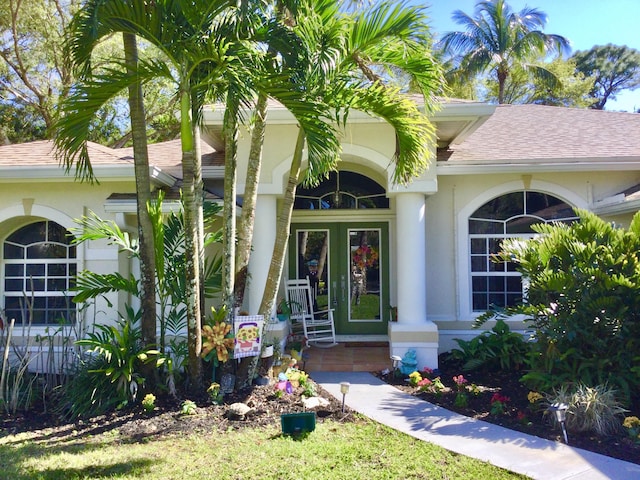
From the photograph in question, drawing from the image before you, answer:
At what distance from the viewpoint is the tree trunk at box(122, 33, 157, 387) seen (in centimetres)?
619

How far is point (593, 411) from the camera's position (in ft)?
17.6

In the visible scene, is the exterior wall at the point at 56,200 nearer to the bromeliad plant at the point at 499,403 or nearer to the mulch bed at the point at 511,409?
the mulch bed at the point at 511,409

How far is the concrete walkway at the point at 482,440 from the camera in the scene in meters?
4.49

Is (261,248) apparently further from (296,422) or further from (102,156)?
(296,422)

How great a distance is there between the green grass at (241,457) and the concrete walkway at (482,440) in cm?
26

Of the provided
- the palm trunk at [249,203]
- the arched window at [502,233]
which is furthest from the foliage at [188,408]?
the arched window at [502,233]

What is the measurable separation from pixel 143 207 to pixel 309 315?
16.6 feet

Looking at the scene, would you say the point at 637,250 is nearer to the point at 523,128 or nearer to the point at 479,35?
the point at 523,128

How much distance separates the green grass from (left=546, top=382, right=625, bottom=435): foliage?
154 cm

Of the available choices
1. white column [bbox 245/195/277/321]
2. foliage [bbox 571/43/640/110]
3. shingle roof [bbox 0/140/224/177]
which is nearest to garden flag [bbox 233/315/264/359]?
white column [bbox 245/195/277/321]

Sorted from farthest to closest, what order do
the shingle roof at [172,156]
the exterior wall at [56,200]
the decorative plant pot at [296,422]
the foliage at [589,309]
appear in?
1. the shingle roof at [172,156]
2. the exterior wall at [56,200]
3. the foliage at [589,309]
4. the decorative plant pot at [296,422]

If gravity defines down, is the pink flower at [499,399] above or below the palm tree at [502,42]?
below

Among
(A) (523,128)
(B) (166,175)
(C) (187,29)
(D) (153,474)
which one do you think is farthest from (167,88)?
(D) (153,474)

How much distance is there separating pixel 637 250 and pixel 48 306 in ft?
31.0
